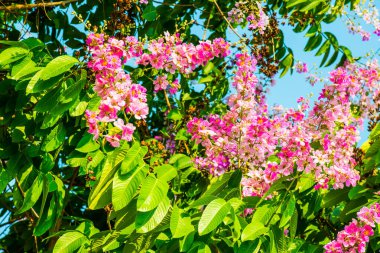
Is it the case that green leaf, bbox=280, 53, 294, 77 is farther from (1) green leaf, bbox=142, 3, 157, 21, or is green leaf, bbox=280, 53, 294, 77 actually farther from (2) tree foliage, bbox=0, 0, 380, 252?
(1) green leaf, bbox=142, 3, 157, 21

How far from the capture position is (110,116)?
184 cm

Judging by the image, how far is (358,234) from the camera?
2.14 meters

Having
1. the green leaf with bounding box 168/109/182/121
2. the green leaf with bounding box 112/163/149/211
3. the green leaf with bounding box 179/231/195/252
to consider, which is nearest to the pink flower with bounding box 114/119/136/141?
the green leaf with bounding box 112/163/149/211

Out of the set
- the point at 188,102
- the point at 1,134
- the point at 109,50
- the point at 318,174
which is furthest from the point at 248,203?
the point at 188,102

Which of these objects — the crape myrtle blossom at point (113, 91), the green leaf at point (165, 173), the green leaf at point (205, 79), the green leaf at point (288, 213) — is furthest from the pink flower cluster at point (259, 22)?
the green leaf at point (165, 173)

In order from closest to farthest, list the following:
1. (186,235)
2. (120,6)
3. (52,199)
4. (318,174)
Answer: (186,235) < (318,174) < (52,199) < (120,6)

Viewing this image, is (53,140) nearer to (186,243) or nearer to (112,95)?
(112,95)

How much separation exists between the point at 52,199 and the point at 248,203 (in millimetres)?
746

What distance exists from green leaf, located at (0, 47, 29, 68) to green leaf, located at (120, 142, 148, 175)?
22.1 inches

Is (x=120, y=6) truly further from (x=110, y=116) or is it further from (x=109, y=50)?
→ (x=110, y=116)

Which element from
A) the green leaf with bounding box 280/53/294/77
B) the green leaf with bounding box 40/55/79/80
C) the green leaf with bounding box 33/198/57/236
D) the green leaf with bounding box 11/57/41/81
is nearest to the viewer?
the green leaf with bounding box 40/55/79/80

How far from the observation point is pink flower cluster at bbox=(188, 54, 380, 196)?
2.12 meters

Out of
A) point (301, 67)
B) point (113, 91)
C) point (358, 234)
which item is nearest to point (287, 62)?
point (301, 67)

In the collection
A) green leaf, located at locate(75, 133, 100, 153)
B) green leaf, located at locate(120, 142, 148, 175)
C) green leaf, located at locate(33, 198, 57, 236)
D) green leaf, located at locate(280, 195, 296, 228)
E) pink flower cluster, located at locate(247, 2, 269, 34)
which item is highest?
pink flower cluster, located at locate(247, 2, 269, 34)
